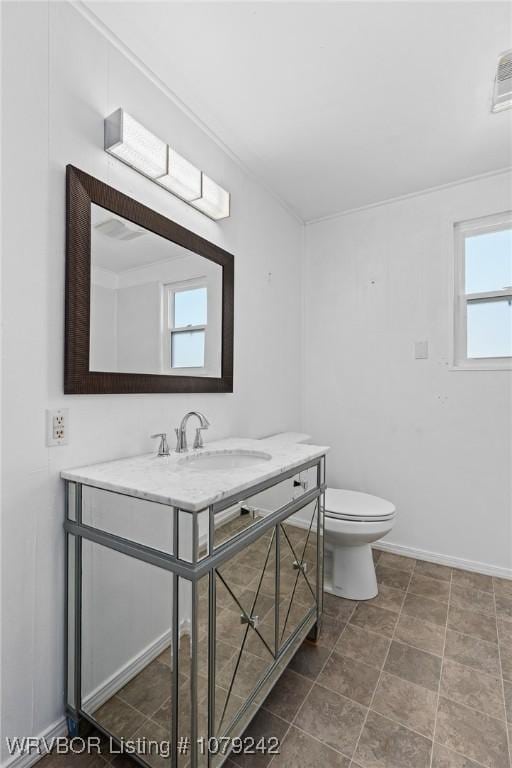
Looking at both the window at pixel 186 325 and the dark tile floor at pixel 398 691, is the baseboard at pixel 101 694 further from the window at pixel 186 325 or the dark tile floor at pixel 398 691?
the window at pixel 186 325

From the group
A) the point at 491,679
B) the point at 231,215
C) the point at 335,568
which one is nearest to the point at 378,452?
the point at 335,568

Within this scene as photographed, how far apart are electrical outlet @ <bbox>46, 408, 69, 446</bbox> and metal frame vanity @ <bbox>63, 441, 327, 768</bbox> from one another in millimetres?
115

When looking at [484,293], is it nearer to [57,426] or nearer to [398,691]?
[398,691]

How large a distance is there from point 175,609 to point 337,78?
201 cm

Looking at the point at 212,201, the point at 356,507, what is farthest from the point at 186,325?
the point at 356,507

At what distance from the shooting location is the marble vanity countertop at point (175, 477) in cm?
97

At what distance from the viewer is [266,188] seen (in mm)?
2365

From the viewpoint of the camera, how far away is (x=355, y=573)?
1.98 metres

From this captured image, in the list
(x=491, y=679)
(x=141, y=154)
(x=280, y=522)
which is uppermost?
(x=141, y=154)

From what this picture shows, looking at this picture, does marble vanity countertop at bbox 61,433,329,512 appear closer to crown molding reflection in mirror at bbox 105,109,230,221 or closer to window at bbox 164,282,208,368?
window at bbox 164,282,208,368

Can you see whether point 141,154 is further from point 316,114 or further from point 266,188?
point 266,188

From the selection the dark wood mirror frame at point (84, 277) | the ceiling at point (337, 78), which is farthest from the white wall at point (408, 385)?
the dark wood mirror frame at point (84, 277)

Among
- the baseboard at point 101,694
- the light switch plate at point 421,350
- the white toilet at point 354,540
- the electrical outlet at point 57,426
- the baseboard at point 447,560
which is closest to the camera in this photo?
the baseboard at point 101,694

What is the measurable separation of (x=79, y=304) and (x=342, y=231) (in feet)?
6.84
